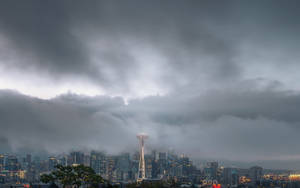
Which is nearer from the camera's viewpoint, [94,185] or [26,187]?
[94,185]

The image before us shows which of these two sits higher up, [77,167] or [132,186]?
[77,167]

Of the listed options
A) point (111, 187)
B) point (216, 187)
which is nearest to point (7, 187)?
point (111, 187)

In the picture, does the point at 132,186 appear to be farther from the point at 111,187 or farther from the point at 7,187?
the point at 7,187

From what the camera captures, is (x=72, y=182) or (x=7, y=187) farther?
(x=7, y=187)

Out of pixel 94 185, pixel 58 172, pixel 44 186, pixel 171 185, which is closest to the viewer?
pixel 58 172

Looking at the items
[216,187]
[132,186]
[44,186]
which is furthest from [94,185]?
[44,186]

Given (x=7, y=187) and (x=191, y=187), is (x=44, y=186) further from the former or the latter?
(x=191, y=187)

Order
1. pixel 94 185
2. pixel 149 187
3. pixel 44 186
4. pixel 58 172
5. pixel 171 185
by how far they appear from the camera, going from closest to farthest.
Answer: pixel 58 172, pixel 94 185, pixel 149 187, pixel 171 185, pixel 44 186

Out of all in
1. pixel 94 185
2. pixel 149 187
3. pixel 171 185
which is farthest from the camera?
pixel 171 185
